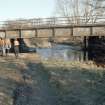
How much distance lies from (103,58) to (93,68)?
34.3 feet

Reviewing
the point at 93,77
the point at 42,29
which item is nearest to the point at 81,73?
the point at 93,77

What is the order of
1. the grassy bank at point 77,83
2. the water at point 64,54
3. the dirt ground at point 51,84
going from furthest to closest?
1. the water at point 64,54
2. the grassy bank at point 77,83
3. the dirt ground at point 51,84

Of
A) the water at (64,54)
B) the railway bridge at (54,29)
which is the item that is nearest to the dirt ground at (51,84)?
the railway bridge at (54,29)

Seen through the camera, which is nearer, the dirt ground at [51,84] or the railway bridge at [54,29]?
the dirt ground at [51,84]

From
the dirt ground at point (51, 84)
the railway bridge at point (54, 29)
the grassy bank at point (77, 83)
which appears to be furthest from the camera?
the railway bridge at point (54, 29)

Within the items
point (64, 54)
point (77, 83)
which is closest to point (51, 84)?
point (77, 83)

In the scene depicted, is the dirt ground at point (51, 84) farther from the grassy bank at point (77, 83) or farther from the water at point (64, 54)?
the water at point (64, 54)

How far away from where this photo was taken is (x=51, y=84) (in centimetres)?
2600

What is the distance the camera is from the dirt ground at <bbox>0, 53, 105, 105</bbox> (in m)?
21.5

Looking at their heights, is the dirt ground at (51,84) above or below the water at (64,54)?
above

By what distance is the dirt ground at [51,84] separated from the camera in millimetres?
21469

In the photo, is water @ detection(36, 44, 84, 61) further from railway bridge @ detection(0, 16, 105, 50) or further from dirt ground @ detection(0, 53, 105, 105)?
dirt ground @ detection(0, 53, 105, 105)

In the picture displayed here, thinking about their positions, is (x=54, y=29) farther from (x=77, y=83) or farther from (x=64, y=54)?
(x=77, y=83)

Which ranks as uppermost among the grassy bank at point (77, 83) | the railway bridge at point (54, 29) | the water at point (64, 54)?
the railway bridge at point (54, 29)
